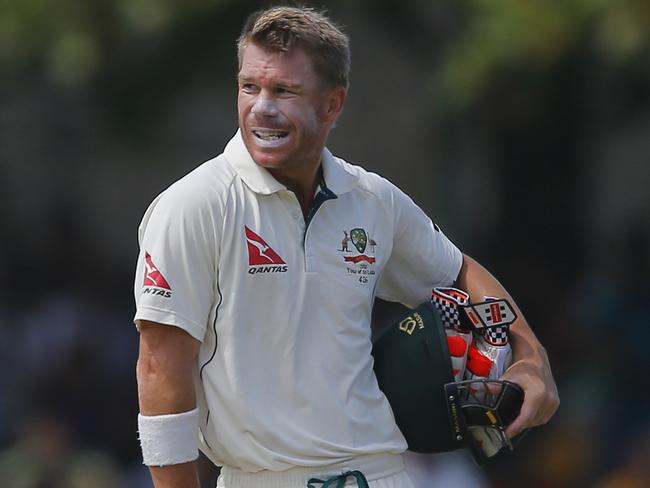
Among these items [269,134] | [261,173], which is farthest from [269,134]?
[261,173]

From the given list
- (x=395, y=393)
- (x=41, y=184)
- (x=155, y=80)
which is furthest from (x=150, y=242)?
(x=41, y=184)

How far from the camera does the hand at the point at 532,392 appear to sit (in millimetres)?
3973

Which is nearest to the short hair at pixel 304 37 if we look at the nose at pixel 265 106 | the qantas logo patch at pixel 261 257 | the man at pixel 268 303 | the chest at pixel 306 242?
the man at pixel 268 303

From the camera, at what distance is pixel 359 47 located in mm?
9672

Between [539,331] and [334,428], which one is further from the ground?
[334,428]

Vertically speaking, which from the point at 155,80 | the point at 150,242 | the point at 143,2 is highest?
the point at 150,242

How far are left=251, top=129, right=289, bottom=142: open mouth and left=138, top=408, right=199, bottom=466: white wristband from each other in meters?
0.74

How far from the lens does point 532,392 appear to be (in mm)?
4023

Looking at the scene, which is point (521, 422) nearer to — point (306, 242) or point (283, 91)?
point (306, 242)

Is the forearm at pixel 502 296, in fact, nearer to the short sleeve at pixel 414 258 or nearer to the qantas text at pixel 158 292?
the short sleeve at pixel 414 258

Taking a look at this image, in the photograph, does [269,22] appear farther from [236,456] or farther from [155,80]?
[155,80]

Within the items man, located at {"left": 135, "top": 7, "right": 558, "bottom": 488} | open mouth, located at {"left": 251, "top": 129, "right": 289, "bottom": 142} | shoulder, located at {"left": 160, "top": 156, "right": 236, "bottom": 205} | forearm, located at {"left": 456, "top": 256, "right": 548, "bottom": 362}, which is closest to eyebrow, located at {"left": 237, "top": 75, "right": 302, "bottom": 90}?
man, located at {"left": 135, "top": 7, "right": 558, "bottom": 488}

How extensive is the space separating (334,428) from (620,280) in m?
6.03

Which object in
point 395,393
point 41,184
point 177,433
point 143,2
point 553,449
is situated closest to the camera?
point 177,433
